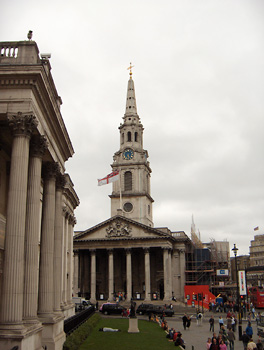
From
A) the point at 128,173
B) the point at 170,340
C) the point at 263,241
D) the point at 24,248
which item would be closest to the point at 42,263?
the point at 24,248

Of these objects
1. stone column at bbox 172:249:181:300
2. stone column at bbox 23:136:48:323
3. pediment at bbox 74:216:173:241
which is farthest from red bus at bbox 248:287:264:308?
stone column at bbox 23:136:48:323

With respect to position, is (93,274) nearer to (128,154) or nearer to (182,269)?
(182,269)

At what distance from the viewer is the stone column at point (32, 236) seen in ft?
53.1

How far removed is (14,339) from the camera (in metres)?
13.8

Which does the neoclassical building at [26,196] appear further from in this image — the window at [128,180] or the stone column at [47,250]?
the window at [128,180]

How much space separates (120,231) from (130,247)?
10.9 feet

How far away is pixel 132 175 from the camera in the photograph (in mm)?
80750

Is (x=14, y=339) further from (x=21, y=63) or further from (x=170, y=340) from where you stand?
(x=170, y=340)

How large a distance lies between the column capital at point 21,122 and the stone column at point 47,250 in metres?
5.83

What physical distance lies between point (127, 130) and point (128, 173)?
9124mm

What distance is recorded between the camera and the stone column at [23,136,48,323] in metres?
16.2

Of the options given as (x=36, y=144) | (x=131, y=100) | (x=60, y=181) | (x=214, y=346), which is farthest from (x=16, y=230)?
(x=131, y=100)

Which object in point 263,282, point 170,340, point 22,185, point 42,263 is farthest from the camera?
point 263,282

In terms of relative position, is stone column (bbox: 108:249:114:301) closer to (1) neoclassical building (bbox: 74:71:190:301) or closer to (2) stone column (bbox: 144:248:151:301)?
(1) neoclassical building (bbox: 74:71:190:301)
